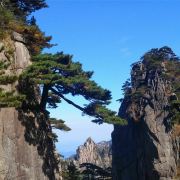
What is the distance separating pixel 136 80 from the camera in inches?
2200

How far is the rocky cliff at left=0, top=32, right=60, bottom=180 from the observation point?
24.8 m

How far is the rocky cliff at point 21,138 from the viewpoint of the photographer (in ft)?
81.4

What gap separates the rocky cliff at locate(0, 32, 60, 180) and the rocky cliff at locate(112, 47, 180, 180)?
76.7ft

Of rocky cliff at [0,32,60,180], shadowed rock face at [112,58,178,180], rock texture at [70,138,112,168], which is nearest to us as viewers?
rocky cliff at [0,32,60,180]

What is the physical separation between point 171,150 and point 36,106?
86.7 ft

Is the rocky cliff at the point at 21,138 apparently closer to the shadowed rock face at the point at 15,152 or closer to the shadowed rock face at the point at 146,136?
the shadowed rock face at the point at 15,152

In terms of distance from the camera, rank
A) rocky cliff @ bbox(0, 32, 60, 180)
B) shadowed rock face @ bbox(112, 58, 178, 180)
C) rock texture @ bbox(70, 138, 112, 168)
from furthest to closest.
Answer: rock texture @ bbox(70, 138, 112, 168)
shadowed rock face @ bbox(112, 58, 178, 180)
rocky cliff @ bbox(0, 32, 60, 180)

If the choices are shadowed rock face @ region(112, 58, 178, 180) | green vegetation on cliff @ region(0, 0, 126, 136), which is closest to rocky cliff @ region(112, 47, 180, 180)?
shadowed rock face @ region(112, 58, 178, 180)

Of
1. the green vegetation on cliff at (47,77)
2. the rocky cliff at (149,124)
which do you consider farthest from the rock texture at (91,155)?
the green vegetation on cliff at (47,77)

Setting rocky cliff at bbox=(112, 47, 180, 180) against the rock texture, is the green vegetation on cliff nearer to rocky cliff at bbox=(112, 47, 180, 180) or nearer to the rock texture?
rocky cliff at bbox=(112, 47, 180, 180)

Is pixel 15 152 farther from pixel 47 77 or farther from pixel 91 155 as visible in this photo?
pixel 91 155

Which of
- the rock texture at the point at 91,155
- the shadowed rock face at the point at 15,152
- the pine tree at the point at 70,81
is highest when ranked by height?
the rock texture at the point at 91,155

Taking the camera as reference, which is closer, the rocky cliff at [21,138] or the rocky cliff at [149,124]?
the rocky cliff at [21,138]

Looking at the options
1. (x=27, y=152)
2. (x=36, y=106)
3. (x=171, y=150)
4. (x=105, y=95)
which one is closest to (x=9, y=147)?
(x=27, y=152)
